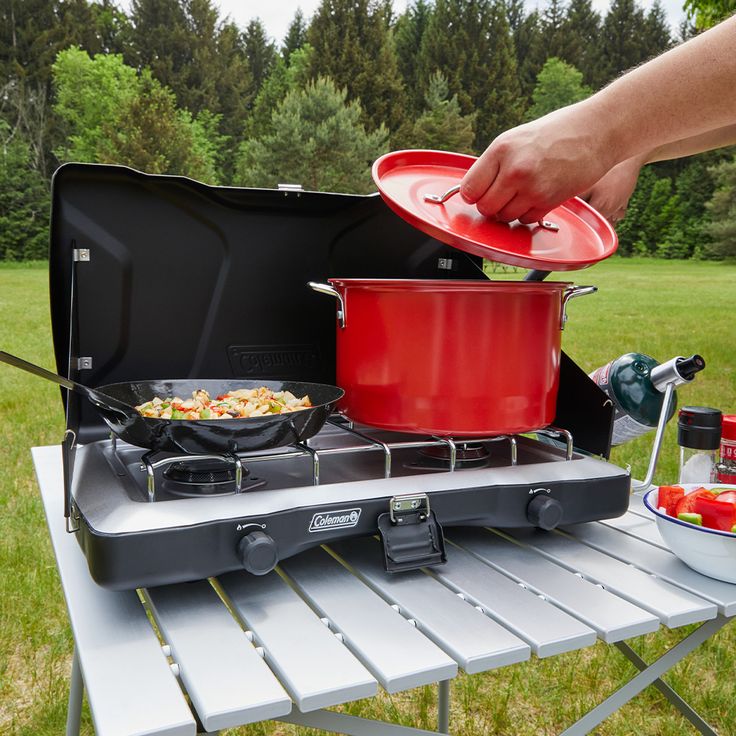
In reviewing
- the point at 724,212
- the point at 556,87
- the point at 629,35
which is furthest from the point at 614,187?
the point at 629,35

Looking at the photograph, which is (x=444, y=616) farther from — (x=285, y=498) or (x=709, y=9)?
(x=709, y=9)

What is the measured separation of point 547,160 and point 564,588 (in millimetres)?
597

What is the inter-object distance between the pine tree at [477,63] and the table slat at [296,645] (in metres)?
30.9

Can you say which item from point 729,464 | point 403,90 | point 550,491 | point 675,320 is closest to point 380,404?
point 550,491

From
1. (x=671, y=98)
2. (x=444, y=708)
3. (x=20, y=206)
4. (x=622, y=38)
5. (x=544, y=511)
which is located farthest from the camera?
(x=622, y=38)

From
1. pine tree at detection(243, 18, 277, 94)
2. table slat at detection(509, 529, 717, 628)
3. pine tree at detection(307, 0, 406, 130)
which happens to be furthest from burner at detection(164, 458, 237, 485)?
pine tree at detection(243, 18, 277, 94)

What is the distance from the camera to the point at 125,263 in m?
1.39

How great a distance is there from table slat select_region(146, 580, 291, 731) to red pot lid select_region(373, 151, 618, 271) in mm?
625

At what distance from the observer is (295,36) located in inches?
1335

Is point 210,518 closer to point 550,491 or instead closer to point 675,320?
point 550,491

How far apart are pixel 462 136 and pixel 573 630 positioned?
2831 cm

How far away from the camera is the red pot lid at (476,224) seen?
1.13 m

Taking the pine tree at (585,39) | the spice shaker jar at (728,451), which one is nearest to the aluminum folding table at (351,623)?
the spice shaker jar at (728,451)

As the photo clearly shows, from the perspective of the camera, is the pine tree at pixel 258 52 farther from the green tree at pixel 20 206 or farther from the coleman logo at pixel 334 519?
the coleman logo at pixel 334 519
